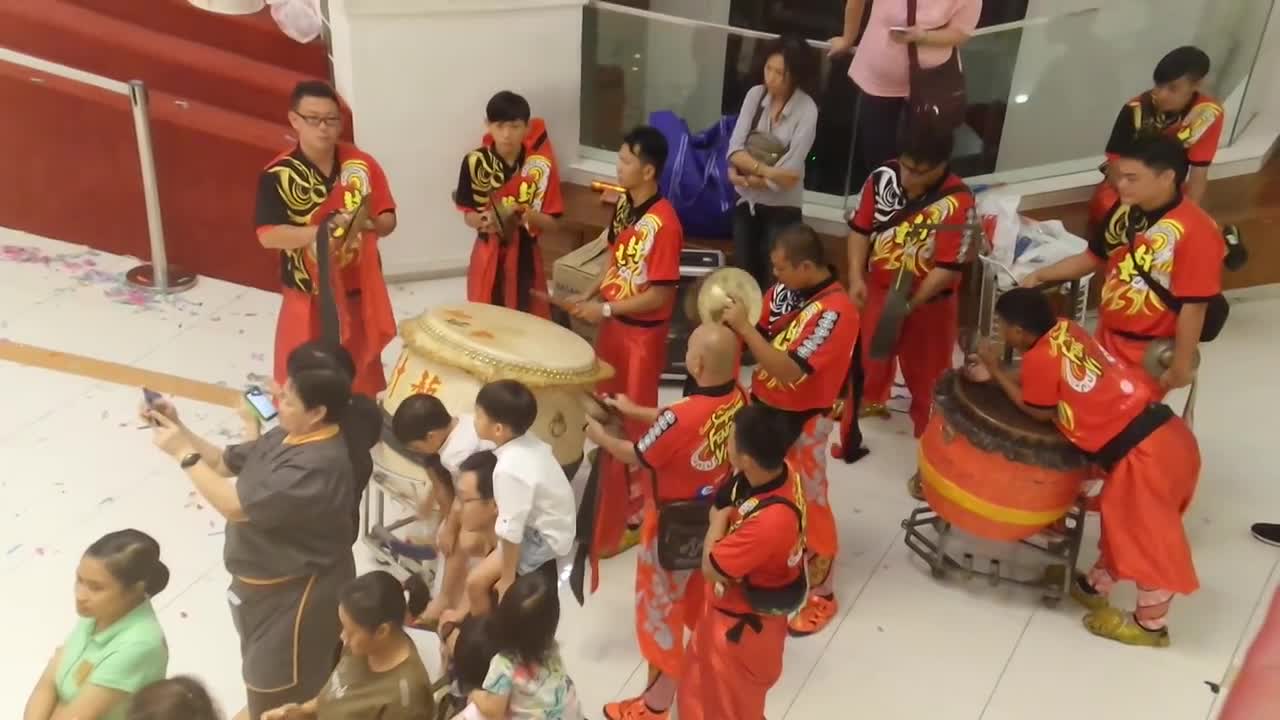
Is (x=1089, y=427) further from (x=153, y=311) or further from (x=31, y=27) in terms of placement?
(x=31, y=27)

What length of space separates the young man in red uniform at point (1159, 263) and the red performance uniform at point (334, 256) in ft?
6.93

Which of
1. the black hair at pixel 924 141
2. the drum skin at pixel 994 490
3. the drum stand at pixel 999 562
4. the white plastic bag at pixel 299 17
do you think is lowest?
the drum stand at pixel 999 562

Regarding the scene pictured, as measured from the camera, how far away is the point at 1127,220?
369 centimetres

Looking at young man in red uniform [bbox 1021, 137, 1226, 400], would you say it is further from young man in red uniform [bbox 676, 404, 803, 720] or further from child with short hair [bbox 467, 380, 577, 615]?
child with short hair [bbox 467, 380, 577, 615]

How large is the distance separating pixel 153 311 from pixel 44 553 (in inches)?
60.2

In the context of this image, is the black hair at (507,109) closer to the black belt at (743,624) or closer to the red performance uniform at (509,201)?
the red performance uniform at (509,201)

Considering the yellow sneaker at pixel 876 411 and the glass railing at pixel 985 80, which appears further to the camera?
the glass railing at pixel 985 80

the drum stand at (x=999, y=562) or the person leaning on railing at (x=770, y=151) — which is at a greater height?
the person leaning on railing at (x=770, y=151)

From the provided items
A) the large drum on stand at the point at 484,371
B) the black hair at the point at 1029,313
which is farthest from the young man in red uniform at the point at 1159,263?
the large drum on stand at the point at 484,371

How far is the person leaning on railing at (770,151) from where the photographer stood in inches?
176

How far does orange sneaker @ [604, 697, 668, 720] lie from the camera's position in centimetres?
327

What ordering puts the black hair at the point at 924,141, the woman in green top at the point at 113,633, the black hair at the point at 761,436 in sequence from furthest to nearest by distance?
the black hair at the point at 924,141 → the black hair at the point at 761,436 → the woman in green top at the point at 113,633

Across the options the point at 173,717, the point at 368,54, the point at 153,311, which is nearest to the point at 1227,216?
the point at 368,54

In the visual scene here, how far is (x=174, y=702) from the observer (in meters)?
2.17
